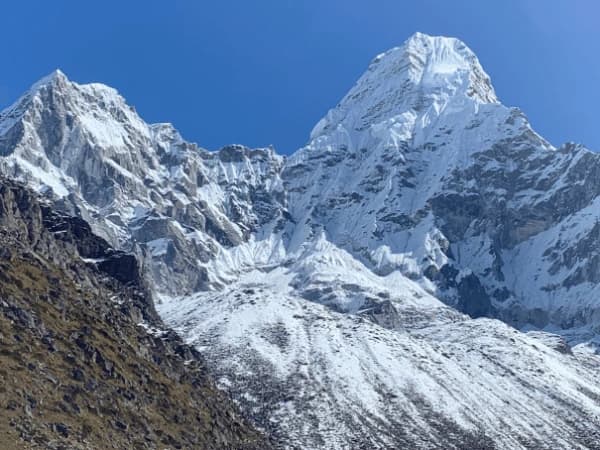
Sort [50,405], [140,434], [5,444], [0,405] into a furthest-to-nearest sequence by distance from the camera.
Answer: [140,434], [50,405], [0,405], [5,444]

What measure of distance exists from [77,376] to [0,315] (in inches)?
643

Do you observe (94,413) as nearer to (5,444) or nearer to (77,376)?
(77,376)

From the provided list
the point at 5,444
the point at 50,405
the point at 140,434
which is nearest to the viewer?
the point at 5,444

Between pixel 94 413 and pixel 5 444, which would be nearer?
pixel 5 444

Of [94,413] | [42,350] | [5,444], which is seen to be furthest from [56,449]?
[42,350]

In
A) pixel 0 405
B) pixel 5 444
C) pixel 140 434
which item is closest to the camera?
pixel 5 444

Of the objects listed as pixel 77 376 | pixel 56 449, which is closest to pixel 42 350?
pixel 77 376

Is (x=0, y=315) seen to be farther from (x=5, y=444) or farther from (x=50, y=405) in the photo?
(x=5, y=444)

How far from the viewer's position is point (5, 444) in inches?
6048

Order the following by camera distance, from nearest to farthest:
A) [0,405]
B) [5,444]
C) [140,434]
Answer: [5,444]
[0,405]
[140,434]

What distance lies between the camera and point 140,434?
196m

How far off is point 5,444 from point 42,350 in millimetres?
46206

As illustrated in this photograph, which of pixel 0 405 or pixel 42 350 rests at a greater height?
pixel 42 350

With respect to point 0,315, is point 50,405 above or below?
below
